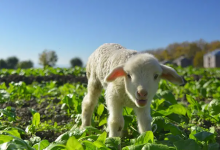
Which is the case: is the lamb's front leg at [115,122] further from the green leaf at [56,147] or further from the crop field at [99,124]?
the green leaf at [56,147]

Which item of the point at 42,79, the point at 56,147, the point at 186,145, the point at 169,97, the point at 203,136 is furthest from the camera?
the point at 42,79

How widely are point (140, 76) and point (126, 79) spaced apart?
0.29 m

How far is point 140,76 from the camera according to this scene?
3.00 m

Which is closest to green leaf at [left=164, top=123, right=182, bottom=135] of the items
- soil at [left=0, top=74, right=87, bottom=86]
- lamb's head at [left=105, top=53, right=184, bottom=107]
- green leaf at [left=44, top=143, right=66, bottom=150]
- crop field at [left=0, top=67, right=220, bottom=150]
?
crop field at [left=0, top=67, right=220, bottom=150]

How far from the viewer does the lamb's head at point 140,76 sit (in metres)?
2.95

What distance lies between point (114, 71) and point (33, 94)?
5031mm

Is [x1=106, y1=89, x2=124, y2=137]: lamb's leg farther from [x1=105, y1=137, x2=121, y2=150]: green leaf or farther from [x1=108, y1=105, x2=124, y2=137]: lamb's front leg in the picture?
[x1=105, y1=137, x2=121, y2=150]: green leaf

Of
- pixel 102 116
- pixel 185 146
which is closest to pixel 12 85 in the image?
pixel 102 116

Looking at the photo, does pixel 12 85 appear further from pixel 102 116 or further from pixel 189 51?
pixel 189 51

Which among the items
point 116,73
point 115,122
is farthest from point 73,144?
point 116,73

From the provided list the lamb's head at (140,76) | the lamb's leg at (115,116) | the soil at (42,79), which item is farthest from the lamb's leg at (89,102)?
the soil at (42,79)

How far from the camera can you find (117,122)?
3.42 metres

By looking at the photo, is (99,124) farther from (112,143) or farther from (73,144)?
(73,144)

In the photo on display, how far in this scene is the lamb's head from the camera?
2949 mm
